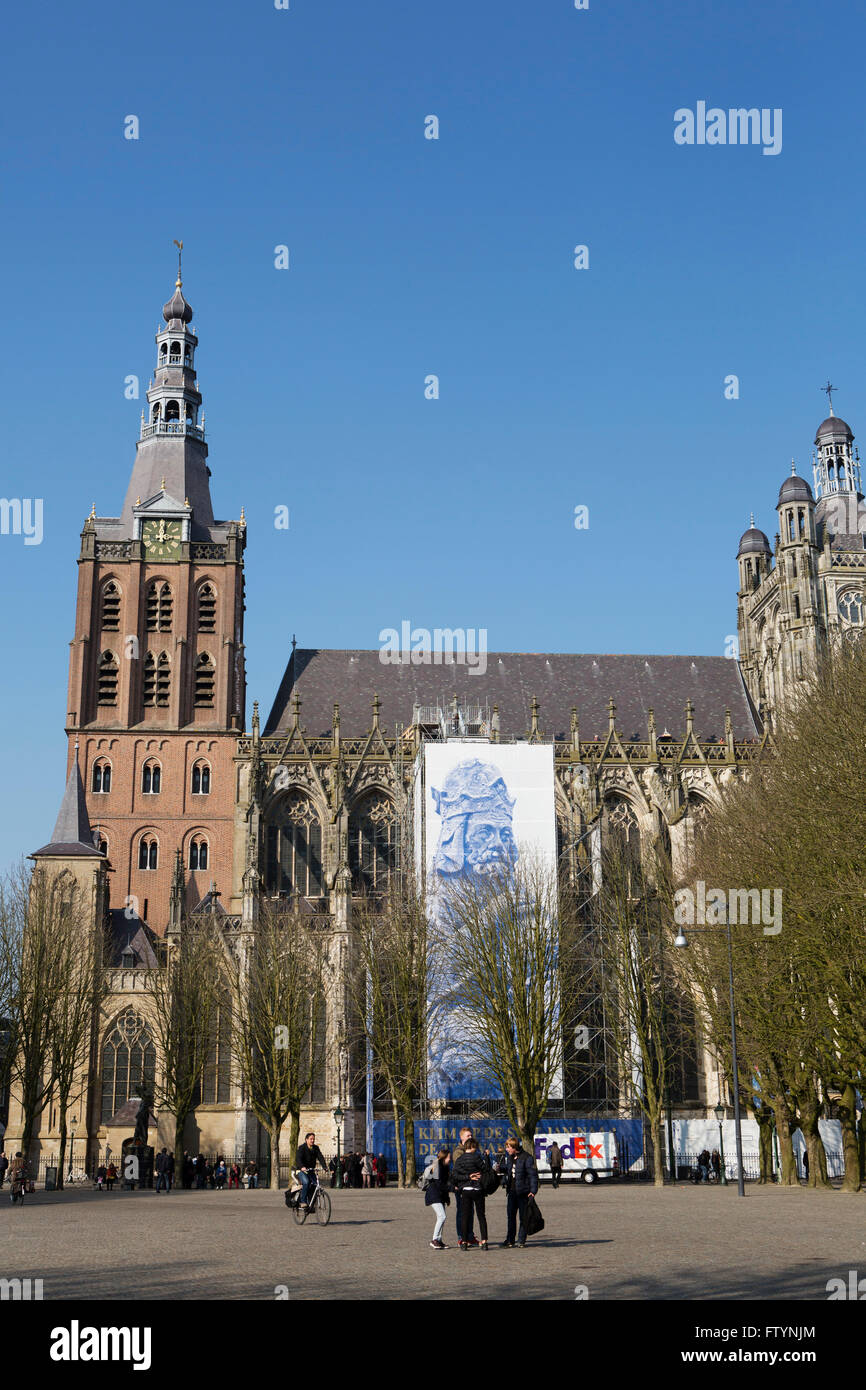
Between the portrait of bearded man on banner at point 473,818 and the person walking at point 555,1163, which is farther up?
the portrait of bearded man on banner at point 473,818

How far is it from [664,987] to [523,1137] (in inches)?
431

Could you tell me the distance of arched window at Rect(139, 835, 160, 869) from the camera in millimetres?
71125

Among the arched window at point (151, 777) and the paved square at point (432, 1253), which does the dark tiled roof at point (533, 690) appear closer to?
the arched window at point (151, 777)

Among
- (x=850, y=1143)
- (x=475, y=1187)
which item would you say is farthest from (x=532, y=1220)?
(x=850, y=1143)

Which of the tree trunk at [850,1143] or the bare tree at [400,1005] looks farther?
the bare tree at [400,1005]

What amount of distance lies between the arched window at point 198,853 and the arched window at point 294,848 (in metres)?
3.85

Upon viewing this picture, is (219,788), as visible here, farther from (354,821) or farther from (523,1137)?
(523,1137)

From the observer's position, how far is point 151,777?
238 feet

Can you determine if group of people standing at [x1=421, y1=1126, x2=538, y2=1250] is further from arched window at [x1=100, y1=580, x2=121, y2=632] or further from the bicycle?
arched window at [x1=100, y1=580, x2=121, y2=632]

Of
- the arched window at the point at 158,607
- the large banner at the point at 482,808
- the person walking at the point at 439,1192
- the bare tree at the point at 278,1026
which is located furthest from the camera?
the arched window at the point at 158,607

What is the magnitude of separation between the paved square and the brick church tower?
39054mm

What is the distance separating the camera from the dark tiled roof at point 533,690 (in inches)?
3022

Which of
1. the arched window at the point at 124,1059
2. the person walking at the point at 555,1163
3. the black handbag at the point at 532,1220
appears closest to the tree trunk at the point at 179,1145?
the arched window at the point at 124,1059
